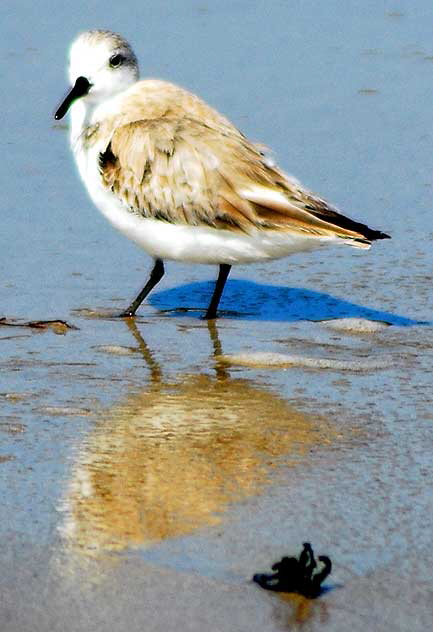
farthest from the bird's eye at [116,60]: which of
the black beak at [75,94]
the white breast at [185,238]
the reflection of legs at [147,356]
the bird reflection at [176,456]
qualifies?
the bird reflection at [176,456]

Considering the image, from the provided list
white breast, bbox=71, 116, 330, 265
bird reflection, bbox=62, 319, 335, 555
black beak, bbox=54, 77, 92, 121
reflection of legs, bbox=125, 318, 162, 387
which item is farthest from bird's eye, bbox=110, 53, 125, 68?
bird reflection, bbox=62, 319, 335, 555

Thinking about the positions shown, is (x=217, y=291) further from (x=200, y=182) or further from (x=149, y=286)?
(x=200, y=182)

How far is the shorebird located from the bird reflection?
0.85 meters

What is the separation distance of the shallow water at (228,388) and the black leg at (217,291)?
0.25 feet

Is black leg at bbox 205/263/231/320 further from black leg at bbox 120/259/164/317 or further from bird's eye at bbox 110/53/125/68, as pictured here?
bird's eye at bbox 110/53/125/68

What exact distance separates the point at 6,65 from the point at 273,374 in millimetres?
5394

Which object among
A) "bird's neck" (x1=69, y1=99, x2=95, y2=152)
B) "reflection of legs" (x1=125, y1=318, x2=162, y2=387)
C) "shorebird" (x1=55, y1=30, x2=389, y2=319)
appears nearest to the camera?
"reflection of legs" (x1=125, y1=318, x2=162, y2=387)

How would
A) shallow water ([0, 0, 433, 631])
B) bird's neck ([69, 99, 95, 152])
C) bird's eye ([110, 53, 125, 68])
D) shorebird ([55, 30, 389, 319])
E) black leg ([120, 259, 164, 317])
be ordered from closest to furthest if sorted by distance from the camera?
shallow water ([0, 0, 433, 631]), shorebird ([55, 30, 389, 319]), black leg ([120, 259, 164, 317]), bird's neck ([69, 99, 95, 152]), bird's eye ([110, 53, 125, 68])

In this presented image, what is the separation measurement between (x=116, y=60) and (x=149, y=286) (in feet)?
3.75

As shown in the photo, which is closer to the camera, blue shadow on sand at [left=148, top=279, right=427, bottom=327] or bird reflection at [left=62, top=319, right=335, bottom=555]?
bird reflection at [left=62, top=319, right=335, bottom=555]

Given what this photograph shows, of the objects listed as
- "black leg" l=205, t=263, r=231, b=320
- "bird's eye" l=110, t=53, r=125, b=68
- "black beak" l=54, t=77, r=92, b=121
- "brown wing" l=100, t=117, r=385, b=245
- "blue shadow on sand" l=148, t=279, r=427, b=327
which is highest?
"bird's eye" l=110, t=53, r=125, b=68

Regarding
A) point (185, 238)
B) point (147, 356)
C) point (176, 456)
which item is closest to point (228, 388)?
point (147, 356)

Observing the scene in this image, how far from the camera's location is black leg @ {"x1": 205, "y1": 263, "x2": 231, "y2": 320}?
6.59m

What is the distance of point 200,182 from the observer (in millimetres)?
6402
